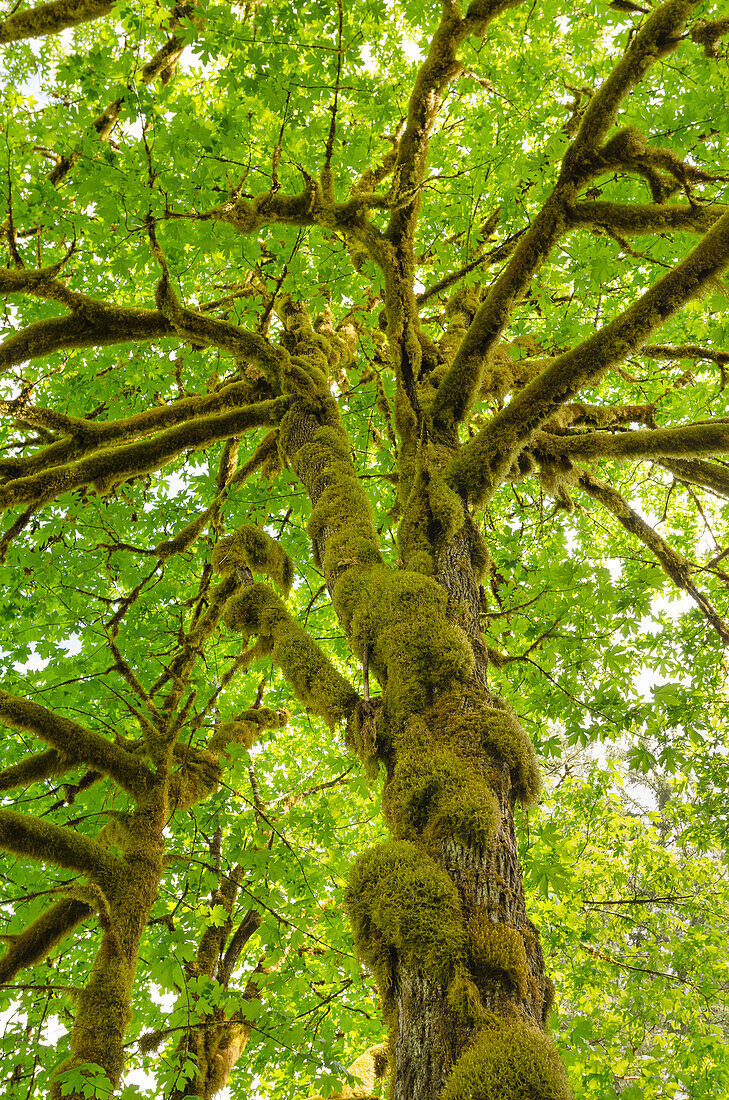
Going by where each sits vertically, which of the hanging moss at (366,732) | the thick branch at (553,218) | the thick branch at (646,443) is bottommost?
the hanging moss at (366,732)

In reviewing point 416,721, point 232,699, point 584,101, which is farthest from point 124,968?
point 584,101

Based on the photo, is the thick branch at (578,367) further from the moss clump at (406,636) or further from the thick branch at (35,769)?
the thick branch at (35,769)

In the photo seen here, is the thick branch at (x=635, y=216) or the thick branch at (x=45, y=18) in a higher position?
the thick branch at (x=45, y=18)

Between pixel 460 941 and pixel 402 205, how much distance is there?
4.35 meters

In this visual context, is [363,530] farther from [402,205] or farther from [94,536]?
[94,536]

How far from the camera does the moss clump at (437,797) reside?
2053mm

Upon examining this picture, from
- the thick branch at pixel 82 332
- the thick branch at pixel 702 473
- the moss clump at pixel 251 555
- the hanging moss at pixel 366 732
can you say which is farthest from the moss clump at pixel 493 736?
the thick branch at pixel 82 332

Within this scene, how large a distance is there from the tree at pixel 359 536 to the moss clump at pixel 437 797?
0.06 ft

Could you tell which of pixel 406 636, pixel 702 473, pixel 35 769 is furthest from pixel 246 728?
pixel 702 473

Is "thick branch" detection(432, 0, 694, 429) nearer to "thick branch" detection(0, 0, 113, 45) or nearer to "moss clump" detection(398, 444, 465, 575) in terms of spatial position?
"moss clump" detection(398, 444, 465, 575)

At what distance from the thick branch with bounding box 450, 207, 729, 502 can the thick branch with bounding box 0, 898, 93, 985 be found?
388 cm

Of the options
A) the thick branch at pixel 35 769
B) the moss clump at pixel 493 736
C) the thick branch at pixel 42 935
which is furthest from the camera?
the thick branch at pixel 35 769

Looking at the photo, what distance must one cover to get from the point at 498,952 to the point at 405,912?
0.94 ft

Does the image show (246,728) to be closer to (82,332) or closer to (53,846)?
(53,846)
